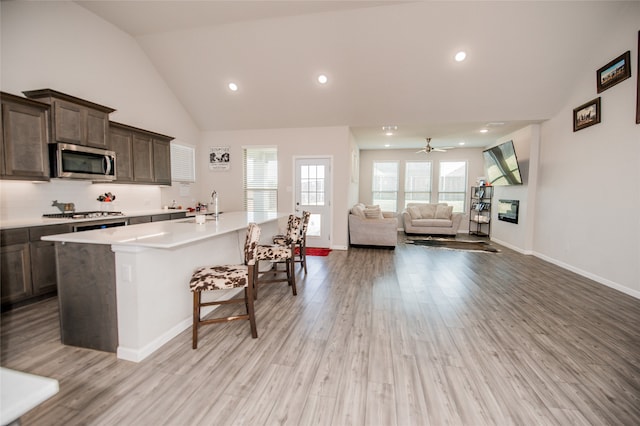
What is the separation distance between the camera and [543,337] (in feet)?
7.88

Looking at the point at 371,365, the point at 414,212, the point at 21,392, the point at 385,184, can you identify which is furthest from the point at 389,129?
the point at 21,392

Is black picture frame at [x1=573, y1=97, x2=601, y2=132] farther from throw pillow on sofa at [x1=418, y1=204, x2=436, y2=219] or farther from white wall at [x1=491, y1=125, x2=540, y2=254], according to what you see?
throw pillow on sofa at [x1=418, y1=204, x2=436, y2=219]

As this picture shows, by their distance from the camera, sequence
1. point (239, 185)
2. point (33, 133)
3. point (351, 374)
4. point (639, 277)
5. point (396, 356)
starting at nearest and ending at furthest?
1. point (351, 374)
2. point (396, 356)
3. point (33, 133)
4. point (639, 277)
5. point (239, 185)

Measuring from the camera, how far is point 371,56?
169 inches

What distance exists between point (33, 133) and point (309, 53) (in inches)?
151

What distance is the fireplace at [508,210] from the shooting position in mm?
6031

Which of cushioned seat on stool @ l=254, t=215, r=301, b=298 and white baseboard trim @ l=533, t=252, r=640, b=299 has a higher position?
cushioned seat on stool @ l=254, t=215, r=301, b=298

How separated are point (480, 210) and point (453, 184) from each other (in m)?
1.39

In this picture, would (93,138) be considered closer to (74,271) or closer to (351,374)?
(74,271)

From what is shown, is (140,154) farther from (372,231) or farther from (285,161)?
(372,231)

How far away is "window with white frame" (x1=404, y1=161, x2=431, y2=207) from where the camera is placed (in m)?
8.90

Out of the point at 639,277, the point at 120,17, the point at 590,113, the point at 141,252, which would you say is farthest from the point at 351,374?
the point at 120,17

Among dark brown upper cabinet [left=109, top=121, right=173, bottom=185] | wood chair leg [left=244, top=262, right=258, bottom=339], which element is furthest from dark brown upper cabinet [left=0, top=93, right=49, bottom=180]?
wood chair leg [left=244, top=262, right=258, bottom=339]

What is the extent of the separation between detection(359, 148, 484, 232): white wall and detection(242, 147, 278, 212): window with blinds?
3961 mm
